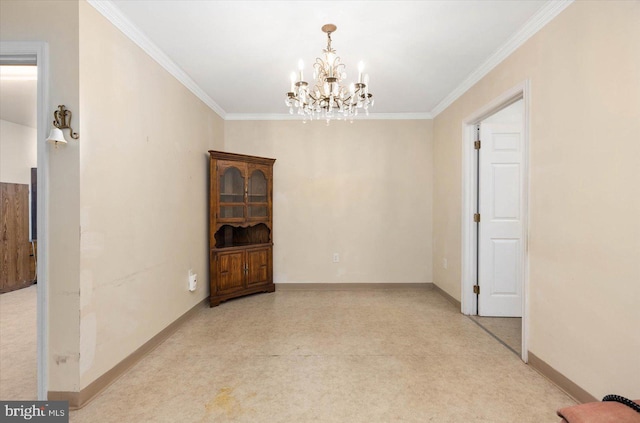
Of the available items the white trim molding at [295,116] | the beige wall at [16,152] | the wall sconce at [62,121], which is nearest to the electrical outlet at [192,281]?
the wall sconce at [62,121]

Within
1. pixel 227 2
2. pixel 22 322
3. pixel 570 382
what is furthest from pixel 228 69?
pixel 570 382

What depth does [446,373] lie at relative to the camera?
2244 mm

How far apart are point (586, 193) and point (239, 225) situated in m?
3.53

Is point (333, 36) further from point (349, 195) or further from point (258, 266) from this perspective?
point (258, 266)

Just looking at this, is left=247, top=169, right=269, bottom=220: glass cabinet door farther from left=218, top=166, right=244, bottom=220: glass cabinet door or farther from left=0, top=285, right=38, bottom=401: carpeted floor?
left=0, top=285, right=38, bottom=401: carpeted floor

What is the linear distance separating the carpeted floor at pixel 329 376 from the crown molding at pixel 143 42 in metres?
2.62

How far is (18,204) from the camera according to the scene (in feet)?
15.7

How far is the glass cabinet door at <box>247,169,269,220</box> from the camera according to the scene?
4164 mm

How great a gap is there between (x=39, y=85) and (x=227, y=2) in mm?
1323

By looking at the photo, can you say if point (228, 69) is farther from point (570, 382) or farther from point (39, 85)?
point (570, 382)

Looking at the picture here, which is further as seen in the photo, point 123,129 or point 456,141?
point 456,141

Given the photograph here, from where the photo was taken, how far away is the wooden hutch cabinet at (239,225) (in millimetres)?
3805

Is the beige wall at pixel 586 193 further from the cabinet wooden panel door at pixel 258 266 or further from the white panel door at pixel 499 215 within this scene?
the cabinet wooden panel door at pixel 258 266

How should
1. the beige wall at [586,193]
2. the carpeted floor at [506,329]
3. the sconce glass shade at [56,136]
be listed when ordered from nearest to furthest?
the beige wall at [586,193]
the sconce glass shade at [56,136]
the carpeted floor at [506,329]
